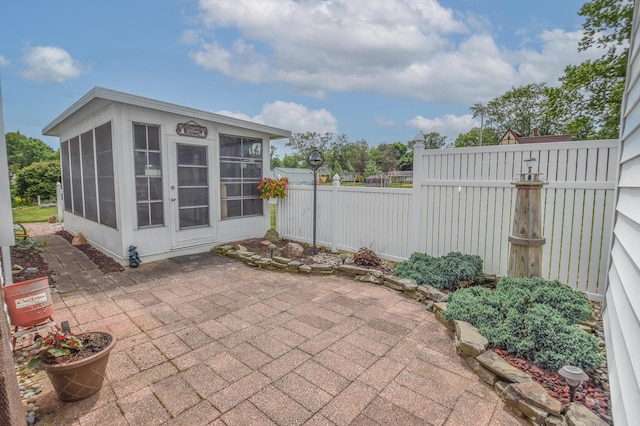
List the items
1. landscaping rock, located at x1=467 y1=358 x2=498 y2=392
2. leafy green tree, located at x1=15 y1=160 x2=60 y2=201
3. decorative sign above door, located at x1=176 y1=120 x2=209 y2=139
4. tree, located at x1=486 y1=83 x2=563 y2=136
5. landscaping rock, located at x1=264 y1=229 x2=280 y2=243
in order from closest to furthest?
landscaping rock, located at x1=467 y1=358 x2=498 y2=392
decorative sign above door, located at x1=176 y1=120 x2=209 y2=139
landscaping rock, located at x1=264 y1=229 x2=280 y2=243
leafy green tree, located at x1=15 y1=160 x2=60 y2=201
tree, located at x1=486 y1=83 x2=563 y2=136

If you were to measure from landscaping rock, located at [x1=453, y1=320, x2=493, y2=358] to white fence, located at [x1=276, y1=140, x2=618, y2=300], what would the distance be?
170 centimetres

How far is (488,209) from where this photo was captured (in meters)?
3.83

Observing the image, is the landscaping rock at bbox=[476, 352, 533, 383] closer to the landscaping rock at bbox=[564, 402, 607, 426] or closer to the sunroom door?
the landscaping rock at bbox=[564, 402, 607, 426]

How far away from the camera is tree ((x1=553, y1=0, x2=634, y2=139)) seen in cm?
741

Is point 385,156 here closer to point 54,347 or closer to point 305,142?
point 305,142

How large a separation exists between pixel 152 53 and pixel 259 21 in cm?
266

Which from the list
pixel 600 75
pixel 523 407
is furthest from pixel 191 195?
pixel 600 75

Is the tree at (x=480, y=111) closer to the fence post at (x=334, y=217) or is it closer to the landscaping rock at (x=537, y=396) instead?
the fence post at (x=334, y=217)

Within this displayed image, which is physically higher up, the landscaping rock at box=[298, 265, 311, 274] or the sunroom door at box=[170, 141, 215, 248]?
the sunroom door at box=[170, 141, 215, 248]

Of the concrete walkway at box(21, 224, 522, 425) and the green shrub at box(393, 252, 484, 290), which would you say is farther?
the green shrub at box(393, 252, 484, 290)

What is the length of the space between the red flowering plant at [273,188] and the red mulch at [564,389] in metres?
4.74

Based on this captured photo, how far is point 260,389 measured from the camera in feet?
6.42

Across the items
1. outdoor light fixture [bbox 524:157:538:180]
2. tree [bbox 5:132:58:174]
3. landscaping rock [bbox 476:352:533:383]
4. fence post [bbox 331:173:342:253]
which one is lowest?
landscaping rock [bbox 476:352:533:383]

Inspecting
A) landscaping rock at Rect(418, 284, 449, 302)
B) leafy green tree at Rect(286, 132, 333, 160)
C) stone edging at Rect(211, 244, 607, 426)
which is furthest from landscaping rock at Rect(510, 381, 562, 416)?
leafy green tree at Rect(286, 132, 333, 160)
